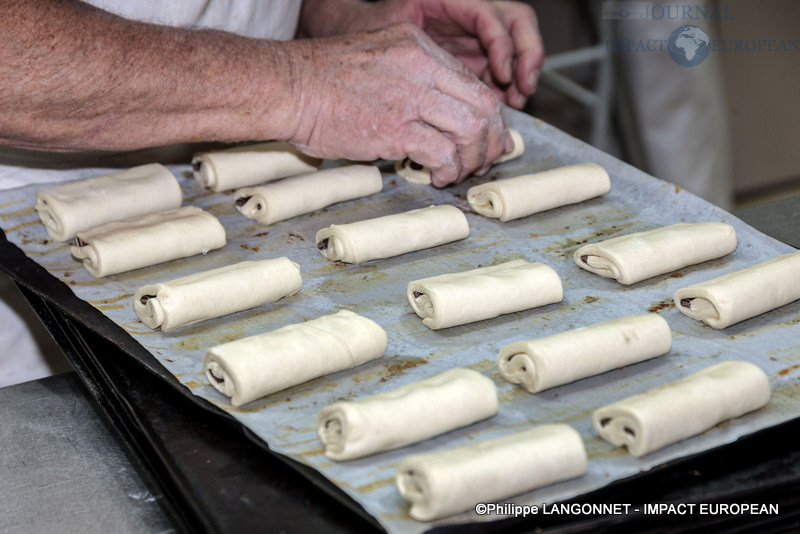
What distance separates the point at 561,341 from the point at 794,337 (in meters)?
0.70

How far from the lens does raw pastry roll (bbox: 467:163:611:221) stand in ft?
9.75

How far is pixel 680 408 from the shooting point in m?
1.94

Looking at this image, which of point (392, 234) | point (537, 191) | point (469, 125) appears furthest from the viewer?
point (537, 191)

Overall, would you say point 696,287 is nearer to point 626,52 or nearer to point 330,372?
point 330,372

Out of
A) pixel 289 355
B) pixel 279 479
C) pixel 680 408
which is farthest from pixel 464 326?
pixel 279 479

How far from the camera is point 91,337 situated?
2.36 metres

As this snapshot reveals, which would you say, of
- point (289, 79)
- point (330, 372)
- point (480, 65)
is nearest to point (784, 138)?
point (480, 65)

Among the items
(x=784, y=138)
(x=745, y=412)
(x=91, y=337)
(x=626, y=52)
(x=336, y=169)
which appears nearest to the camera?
(x=745, y=412)

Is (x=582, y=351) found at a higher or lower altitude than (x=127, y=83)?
lower

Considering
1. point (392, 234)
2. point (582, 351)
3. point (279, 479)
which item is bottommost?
point (279, 479)

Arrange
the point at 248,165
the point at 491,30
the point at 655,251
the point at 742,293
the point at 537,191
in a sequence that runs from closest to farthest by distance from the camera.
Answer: the point at 742,293 < the point at 655,251 < the point at 537,191 < the point at 248,165 < the point at 491,30

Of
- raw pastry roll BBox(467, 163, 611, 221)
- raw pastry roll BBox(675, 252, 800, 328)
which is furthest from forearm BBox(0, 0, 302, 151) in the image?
raw pastry roll BBox(675, 252, 800, 328)

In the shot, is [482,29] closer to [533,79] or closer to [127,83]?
[533,79]

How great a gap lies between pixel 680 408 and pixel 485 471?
1.65ft
